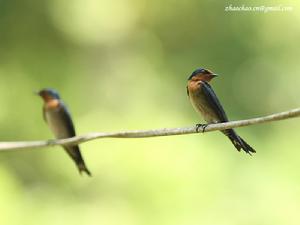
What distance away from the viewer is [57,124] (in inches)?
113

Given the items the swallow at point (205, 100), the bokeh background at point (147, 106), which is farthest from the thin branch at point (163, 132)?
the bokeh background at point (147, 106)

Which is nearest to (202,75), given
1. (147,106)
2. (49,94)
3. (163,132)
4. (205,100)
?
(205,100)

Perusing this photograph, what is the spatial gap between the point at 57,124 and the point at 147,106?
1365 millimetres

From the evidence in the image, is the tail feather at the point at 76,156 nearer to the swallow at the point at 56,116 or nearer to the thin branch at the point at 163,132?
the swallow at the point at 56,116

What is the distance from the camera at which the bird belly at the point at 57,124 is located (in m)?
2.87

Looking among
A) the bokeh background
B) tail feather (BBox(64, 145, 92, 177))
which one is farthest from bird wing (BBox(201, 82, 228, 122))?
the bokeh background

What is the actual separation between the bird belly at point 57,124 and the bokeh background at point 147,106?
0.78 meters

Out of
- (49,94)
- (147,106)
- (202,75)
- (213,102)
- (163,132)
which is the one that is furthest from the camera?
(147,106)

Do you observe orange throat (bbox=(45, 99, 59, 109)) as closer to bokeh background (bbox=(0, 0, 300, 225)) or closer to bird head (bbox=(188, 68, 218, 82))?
bokeh background (bbox=(0, 0, 300, 225))

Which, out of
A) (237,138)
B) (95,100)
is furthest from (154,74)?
(237,138)

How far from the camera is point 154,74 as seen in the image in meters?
4.82

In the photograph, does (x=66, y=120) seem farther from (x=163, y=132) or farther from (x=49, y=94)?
(x=163, y=132)

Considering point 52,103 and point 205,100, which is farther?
point 52,103

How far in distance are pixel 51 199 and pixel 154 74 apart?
1.11 metres
